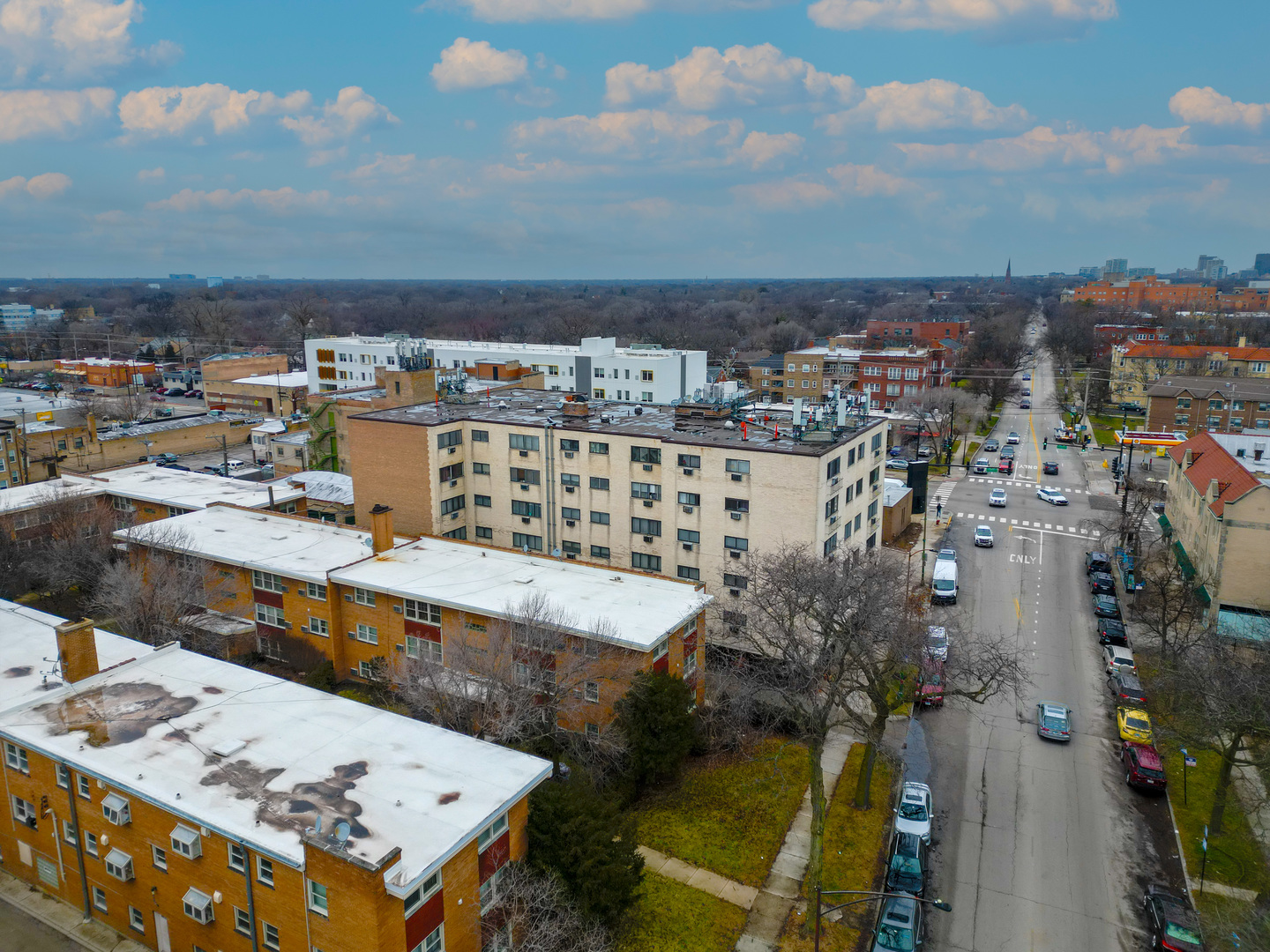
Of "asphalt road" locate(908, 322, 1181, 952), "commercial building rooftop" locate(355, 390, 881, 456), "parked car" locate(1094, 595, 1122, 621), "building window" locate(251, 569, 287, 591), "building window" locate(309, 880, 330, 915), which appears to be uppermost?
"commercial building rooftop" locate(355, 390, 881, 456)

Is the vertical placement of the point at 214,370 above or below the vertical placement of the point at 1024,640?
above

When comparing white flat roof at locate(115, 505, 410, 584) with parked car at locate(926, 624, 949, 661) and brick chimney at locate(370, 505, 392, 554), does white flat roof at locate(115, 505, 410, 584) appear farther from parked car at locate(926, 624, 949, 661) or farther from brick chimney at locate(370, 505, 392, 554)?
parked car at locate(926, 624, 949, 661)

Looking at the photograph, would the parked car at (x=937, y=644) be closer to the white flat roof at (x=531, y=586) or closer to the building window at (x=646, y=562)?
the white flat roof at (x=531, y=586)

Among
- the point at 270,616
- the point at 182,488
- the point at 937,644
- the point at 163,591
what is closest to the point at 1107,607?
the point at 937,644

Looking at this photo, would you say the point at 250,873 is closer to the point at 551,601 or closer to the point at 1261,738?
the point at 551,601

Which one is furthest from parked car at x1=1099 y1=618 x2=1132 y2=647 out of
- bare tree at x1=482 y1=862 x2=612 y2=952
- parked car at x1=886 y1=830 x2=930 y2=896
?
bare tree at x1=482 y1=862 x2=612 y2=952

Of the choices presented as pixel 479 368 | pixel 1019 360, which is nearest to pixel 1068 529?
pixel 479 368

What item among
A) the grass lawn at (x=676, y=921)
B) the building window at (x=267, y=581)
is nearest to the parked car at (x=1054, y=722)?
the grass lawn at (x=676, y=921)
